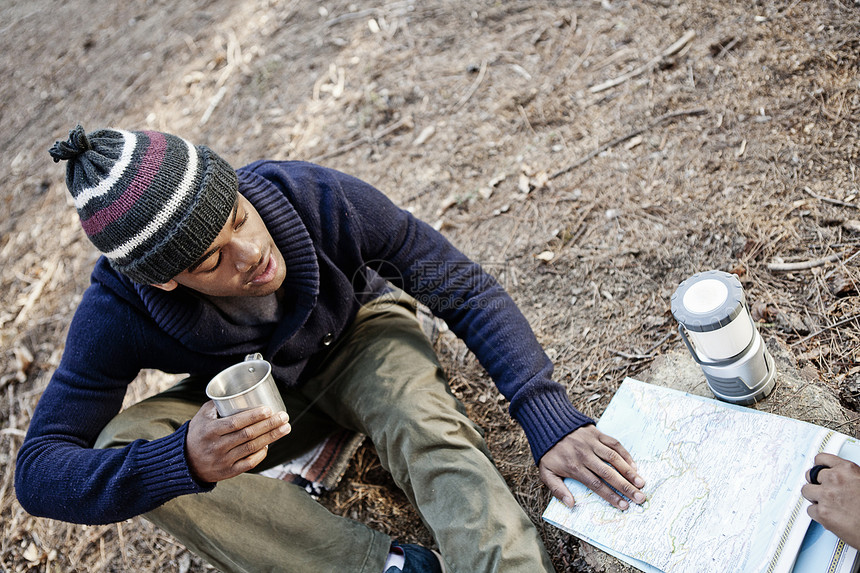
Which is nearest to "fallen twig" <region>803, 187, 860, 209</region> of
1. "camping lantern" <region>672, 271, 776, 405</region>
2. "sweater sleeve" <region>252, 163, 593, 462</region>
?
"camping lantern" <region>672, 271, 776, 405</region>

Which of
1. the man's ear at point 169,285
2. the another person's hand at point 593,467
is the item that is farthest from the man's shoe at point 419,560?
the man's ear at point 169,285

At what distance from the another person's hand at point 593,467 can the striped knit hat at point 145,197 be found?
4.09ft

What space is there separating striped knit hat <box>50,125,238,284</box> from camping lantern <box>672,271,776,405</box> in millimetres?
1376

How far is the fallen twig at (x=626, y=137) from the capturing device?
9.75 feet

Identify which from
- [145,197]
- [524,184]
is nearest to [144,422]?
[145,197]

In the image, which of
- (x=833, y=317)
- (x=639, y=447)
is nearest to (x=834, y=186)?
(x=833, y=317)

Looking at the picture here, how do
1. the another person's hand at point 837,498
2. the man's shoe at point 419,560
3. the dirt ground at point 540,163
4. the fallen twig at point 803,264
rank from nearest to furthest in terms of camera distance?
the another person's hand at point 837,498, the man's shoe at point 419,560, the fallen twig at point 803,264, the dirt ground at point 540,163

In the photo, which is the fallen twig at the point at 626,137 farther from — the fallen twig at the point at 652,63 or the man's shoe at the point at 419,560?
the man's shoe at the point at 419,560

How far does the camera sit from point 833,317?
2.13 meters

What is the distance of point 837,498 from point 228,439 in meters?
1.57

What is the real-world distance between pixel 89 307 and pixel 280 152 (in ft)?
7.27

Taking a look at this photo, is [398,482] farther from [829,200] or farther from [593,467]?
[829,200]

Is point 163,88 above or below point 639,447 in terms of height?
above

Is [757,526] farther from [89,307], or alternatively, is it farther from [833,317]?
[89,307]
